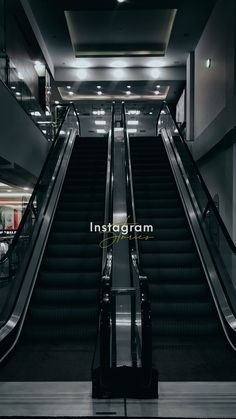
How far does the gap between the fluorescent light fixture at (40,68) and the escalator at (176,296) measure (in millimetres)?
8220

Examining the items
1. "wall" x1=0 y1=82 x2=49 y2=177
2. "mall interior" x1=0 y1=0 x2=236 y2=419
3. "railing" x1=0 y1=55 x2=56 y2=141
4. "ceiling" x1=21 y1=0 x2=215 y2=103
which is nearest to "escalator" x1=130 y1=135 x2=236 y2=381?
"mall interior" x1=0 y1=0 x2=236 y2=419

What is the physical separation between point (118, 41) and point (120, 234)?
31.6ft

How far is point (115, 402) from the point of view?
333 cm

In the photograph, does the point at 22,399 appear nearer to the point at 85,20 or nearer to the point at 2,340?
the point at 2,340

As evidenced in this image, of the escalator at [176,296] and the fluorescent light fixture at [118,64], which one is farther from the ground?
the fluorescent light fixture at [118,64]

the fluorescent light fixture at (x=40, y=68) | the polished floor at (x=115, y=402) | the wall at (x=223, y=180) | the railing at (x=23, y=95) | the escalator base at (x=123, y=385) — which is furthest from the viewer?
the fluorescent light fixture at (x=40, y=68)

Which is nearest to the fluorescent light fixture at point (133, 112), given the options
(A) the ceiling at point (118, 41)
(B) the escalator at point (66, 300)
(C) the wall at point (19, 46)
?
(A) the ceiling at point (118, 41)

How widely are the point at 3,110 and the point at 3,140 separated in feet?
2.09

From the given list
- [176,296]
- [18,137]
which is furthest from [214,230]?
[18,137]

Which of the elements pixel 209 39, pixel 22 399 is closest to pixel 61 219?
pixel 22 399

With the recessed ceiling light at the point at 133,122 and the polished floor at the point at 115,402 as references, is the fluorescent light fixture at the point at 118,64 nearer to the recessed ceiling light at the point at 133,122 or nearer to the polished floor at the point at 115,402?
the recessed ceiling light at the point at 133,122

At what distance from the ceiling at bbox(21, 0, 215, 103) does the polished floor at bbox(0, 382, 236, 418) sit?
9.99m

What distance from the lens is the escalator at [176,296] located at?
4.24 metres

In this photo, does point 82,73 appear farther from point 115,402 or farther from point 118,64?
point 115,402
